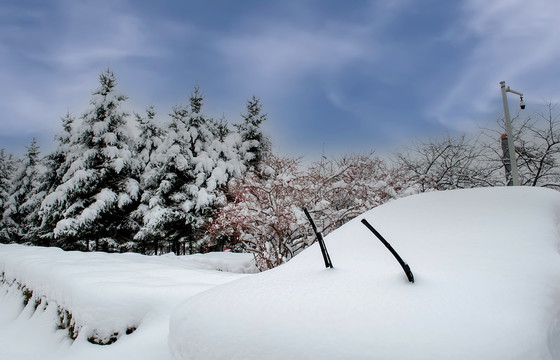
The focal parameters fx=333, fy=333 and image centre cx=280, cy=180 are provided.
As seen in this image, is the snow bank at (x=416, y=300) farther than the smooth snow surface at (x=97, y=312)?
No

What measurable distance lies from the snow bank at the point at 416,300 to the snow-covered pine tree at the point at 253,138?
19271 millimetres

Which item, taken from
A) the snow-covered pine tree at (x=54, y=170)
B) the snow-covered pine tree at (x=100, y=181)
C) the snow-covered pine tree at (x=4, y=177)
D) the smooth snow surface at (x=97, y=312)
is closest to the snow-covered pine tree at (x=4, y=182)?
the snow-covered pine tree at (x=4, y=177)

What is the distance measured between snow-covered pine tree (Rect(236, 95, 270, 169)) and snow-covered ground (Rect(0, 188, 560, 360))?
18.7m

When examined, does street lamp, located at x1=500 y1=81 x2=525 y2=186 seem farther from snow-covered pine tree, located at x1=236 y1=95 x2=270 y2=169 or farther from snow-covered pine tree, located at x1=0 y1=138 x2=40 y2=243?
snow-covered pine tree, located at x1=0 y1=138 x2=40 y2=243

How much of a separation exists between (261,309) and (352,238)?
1.04 m

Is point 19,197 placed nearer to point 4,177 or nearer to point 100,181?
point 4,177

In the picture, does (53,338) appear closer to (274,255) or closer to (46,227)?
(274,255)

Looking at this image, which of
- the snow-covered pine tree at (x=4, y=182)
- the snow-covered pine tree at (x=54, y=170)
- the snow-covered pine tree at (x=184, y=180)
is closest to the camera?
the snow-covered pine tree at (x=184, y=180)

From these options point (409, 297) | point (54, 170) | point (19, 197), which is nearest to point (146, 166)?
point (54, 170)

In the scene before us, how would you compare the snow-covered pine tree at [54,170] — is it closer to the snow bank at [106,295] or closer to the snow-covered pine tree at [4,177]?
the snow-covered pine tree at [4,177]

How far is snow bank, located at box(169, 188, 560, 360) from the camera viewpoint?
50.9 inches

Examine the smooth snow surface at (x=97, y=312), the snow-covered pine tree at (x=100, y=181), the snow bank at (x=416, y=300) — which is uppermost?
the snow-covered pine tree at (x=100, y=181)

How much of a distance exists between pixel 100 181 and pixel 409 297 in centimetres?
1897

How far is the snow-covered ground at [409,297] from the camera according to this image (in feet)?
4.27
